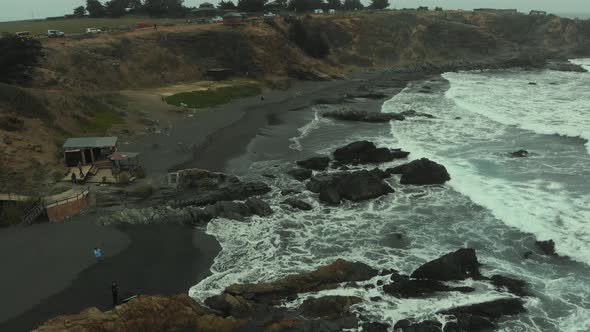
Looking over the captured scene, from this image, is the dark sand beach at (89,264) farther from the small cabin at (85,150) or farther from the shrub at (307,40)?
the shrub at (307,40)

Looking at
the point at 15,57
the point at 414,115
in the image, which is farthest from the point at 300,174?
the point at 15,57

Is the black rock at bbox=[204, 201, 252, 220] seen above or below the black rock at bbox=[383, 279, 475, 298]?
above

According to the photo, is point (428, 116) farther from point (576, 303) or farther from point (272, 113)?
point (576, 303)

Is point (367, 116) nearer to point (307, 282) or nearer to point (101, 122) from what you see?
point (101, 122)

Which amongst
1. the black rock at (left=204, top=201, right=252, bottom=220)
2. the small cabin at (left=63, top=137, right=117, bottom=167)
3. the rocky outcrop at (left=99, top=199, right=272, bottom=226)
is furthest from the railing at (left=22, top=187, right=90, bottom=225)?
the black rock at (left=204, top=201, right=252, bottom=220)

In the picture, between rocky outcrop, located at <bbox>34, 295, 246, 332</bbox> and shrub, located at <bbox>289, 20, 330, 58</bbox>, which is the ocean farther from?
shrub, located at <bbox>289, 20, 330, 58</bbox>

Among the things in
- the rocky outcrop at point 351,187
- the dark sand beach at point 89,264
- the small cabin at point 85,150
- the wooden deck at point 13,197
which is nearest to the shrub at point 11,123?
the small cabin at point 85,150

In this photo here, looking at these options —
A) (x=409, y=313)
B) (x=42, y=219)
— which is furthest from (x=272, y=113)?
(x=409, y=313)
